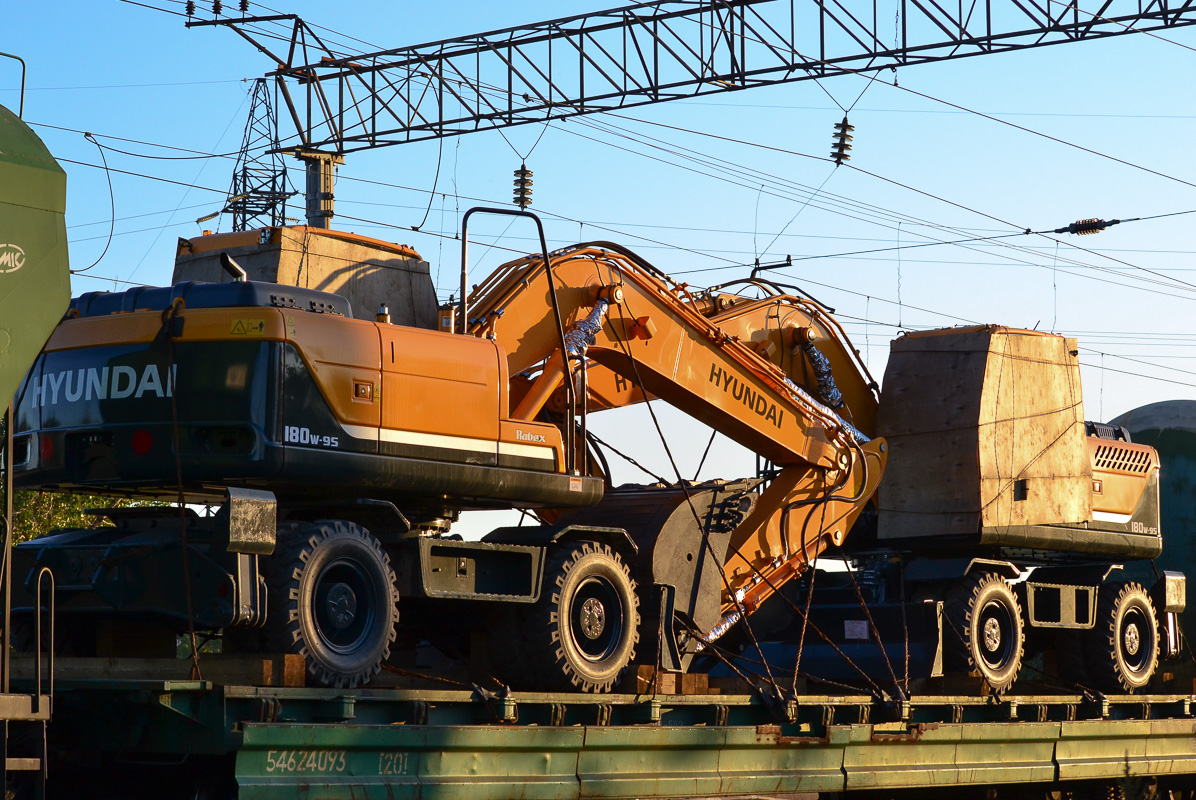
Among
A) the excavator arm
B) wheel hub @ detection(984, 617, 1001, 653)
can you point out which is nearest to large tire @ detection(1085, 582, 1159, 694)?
wheel hub @ detection(984, 617, 1001, 653)

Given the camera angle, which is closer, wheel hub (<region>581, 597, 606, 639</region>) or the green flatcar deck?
the green flatcar deck

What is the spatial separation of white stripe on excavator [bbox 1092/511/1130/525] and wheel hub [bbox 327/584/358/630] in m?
9.77

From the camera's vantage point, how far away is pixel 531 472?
10.6 metres

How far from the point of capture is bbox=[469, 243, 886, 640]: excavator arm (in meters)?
11.6

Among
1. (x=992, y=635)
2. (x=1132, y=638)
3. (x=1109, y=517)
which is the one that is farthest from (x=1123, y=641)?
(x=992, y=635)

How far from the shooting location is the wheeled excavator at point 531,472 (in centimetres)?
911

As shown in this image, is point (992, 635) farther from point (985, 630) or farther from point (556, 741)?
point (556, 741)

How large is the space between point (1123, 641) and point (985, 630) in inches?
97.8

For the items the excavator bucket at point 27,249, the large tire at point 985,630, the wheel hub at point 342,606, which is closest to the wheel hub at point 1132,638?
the large tire at point 985,630

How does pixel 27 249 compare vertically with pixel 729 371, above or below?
below

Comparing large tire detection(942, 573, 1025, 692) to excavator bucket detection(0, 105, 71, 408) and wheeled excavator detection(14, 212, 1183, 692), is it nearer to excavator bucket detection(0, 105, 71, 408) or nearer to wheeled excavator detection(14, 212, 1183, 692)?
wheeled excavator detection(14, 212, 1183, 692)

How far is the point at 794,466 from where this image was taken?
568 inches

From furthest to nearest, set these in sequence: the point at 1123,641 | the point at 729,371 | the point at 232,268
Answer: the point at 1123,641
the point at 729,371
the point at 232,268

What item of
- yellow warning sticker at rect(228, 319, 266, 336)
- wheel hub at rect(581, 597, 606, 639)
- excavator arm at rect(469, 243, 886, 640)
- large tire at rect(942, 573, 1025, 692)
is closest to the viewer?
yellow warning sticker at rect(228, 319, 266, 336)
